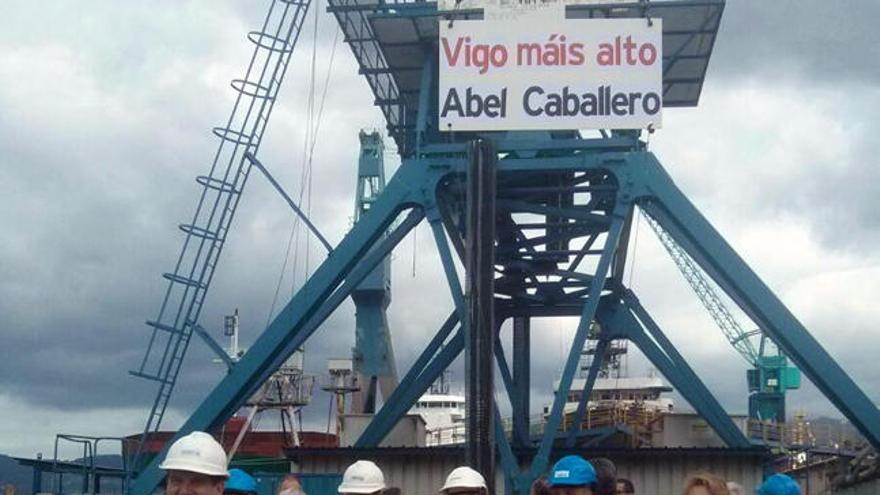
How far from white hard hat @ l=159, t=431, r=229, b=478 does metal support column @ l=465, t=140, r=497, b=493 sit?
13.6 meters

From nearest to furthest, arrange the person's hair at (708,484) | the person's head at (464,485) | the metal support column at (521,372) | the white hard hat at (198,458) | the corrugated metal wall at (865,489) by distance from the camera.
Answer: the white hard hat at (198,458)
the person's hair at (708,484)
the person's head at (464,485)
the metal support column at (521,372)
the corrugated metal wall at (865,489)

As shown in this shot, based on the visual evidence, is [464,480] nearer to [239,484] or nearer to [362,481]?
[362,481]

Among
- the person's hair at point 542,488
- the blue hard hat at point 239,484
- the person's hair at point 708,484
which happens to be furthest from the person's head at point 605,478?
the blue hard hat at point 239,484

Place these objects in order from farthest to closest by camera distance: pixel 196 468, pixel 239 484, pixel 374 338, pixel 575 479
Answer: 1. pixel 374 338
2. pixel 239 484
3. pixel 575 479
4. pixel 196 468

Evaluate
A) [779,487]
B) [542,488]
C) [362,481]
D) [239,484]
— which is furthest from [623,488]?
[239,484]

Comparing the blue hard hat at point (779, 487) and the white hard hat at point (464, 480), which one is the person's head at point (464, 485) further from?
the blue hard hat at point (779, 487)

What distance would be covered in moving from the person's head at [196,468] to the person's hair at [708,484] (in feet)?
8.78

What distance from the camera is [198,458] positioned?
7047mm

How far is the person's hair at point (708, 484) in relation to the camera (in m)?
7.84

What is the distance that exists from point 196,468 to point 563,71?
18.9 m

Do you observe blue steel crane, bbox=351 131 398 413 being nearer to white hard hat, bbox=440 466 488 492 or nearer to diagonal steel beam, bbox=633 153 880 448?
diagonal steel beam, bbox=633 153 880 448

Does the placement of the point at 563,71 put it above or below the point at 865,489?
above

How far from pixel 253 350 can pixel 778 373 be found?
54.4 metres

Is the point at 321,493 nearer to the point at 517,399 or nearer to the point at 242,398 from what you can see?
the point at 242,398
